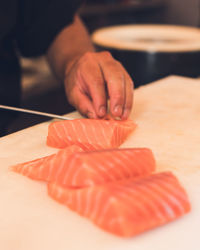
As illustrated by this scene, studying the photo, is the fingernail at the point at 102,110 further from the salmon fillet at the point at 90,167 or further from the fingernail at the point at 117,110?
the salmon fillet at the point at 90,167

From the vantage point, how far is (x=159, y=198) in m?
1.00

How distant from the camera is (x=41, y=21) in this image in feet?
7.45

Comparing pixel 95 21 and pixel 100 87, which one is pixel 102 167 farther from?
pixel 95 21

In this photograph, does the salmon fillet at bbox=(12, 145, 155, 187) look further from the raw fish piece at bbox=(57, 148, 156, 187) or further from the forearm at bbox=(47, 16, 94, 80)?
the forearm at bbox=(47, 16, 94, 80)

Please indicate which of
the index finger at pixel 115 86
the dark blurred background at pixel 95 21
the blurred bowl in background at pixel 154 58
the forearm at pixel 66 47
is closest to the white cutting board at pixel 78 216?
the index finger at pixel 115 86

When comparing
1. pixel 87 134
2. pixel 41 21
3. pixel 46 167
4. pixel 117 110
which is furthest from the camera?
pixel 41 21

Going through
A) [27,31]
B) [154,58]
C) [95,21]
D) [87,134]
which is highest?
[27,31]

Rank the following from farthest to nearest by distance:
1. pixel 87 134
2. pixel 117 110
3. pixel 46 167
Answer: pixel 117 110 < pixel 87 134 < pixel 46 167

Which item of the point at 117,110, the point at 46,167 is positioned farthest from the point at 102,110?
the point at 46,167

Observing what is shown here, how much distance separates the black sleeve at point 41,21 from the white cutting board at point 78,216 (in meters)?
0.78

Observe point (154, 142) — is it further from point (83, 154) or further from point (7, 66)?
point (7, 66)

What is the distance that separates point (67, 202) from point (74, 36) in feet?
5.10

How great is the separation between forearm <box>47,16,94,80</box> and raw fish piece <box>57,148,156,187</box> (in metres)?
1.24

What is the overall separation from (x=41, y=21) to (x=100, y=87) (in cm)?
89
